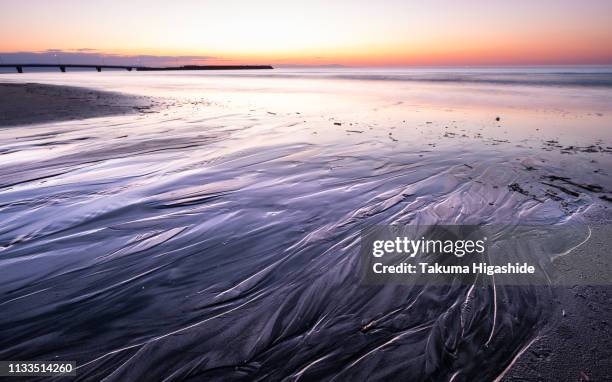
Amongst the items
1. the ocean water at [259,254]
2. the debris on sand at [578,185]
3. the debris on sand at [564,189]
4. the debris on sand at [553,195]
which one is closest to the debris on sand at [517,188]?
the ocean water at [259,254]

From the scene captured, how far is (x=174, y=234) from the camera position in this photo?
3979mm

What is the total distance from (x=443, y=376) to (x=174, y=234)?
327 cm

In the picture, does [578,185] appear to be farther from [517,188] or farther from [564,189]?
[517,188]

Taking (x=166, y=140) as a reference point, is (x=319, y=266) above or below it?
below

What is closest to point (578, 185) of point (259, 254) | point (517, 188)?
point (517, 188)

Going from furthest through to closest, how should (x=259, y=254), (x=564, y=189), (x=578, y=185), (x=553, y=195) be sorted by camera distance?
(x=578, y=185)
(x=564, y=189)
(x=553, y=195)
(x=259, y=254)

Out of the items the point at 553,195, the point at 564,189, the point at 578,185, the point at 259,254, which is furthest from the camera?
the point at 578,185

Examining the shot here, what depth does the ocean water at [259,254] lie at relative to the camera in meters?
2.28

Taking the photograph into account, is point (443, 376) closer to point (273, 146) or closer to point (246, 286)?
point (246, 286)

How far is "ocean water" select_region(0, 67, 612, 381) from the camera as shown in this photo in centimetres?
228

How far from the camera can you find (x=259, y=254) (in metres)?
3.57

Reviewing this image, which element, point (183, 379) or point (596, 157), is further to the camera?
point (596, 157)

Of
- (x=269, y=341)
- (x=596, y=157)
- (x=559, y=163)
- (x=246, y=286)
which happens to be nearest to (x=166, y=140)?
(x=246, y=286)

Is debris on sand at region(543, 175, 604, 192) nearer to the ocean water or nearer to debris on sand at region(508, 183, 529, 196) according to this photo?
the ocean water
